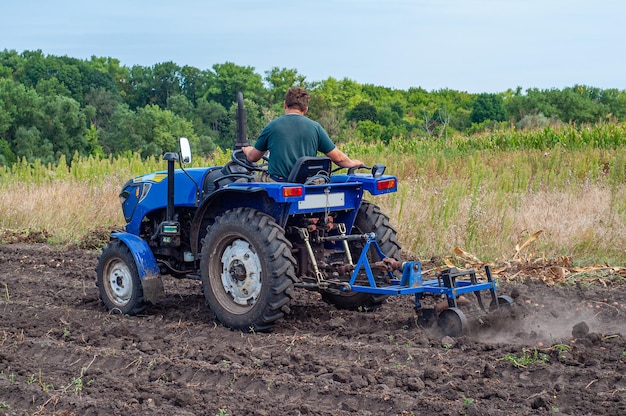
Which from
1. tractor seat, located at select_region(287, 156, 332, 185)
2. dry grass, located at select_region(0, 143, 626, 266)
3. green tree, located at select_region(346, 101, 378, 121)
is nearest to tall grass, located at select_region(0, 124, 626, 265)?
dry grass, located at select_region(0, 143, 626, 266)

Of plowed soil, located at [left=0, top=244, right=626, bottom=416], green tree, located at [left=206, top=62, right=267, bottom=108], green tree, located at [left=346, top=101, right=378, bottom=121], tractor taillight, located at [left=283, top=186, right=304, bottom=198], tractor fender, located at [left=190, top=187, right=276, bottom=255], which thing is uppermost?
green tree, located at [left=206, top=62, right=267, bottom=108]

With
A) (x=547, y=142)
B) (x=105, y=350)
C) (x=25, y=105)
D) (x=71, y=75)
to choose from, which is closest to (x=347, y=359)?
(x=105, y=350)

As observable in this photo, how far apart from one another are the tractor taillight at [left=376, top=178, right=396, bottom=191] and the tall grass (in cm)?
289

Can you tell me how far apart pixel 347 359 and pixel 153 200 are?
2.86 meters

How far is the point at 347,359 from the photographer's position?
226 inches

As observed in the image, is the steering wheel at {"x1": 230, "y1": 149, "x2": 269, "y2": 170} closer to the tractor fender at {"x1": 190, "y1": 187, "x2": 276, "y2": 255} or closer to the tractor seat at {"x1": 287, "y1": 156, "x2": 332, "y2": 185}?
the tractor fender at {"x1": 190, "y1": 187, "x2": 276, "y2": 255}

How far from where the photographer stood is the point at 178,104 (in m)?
62.4

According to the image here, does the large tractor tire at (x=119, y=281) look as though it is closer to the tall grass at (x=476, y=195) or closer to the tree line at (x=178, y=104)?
the tall grass at (x=476, y=195)

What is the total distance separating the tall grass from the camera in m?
10.1

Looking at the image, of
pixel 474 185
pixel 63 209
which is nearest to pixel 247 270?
pixel 474 185

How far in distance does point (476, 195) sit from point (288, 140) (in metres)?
4.80

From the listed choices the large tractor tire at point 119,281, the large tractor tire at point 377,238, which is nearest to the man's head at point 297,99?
the large tractor tire at point 377,238

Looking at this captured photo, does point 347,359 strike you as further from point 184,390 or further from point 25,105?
point 25,105

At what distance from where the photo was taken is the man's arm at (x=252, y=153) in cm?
697
